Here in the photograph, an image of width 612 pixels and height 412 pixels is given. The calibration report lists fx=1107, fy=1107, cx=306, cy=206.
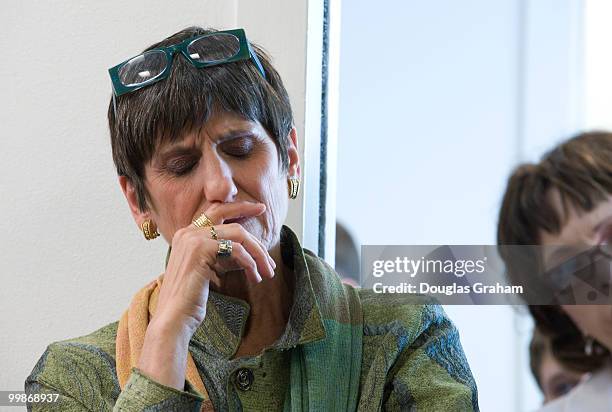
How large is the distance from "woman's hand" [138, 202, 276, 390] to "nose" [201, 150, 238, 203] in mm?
14

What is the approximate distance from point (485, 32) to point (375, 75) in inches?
7.6

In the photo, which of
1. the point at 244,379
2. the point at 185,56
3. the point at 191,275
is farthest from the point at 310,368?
the point at 185,56

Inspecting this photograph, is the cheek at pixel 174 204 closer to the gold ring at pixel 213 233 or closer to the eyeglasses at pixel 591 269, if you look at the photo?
the gold ring at pixel 213 233

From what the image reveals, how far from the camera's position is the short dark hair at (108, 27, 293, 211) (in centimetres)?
149

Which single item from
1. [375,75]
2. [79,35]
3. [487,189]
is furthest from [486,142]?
[79,35]

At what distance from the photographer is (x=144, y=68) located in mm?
1532

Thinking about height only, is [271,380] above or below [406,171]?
below

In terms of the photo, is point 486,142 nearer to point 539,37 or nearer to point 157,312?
point 539,37

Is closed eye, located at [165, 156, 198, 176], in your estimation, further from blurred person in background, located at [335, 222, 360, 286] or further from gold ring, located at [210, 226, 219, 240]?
blurred person in background, located at [335, 222, 360, 286]

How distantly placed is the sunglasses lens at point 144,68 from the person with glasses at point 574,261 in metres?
0.53

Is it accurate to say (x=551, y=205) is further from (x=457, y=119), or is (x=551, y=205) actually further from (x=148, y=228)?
(x=148, y=228)

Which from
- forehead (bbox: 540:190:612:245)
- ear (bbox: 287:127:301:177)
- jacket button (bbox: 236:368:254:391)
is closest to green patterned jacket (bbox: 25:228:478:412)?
jacket button (bbox: 236:368:254:391)

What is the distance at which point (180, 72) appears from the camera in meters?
1.52

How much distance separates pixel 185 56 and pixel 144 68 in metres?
0.06
